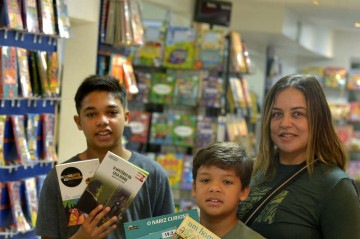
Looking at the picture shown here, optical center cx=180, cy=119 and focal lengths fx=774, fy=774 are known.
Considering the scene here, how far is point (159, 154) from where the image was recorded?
7.95 meters

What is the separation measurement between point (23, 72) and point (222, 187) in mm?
2458

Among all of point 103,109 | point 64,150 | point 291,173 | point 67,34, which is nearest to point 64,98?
point 64,150

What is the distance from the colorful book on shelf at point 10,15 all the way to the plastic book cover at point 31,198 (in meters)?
1.01

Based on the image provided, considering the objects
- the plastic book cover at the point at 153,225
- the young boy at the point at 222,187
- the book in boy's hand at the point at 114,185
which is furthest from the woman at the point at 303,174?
the book in boy's hand at the point at 114,185

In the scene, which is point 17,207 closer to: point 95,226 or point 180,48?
point 95,226

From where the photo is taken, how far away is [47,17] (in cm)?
492

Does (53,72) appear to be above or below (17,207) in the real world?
above

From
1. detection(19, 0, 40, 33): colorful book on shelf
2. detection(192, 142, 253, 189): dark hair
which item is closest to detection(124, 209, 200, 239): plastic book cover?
detection(192, 142, 253, 189): dark hair

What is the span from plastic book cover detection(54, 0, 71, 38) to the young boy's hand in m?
2.61

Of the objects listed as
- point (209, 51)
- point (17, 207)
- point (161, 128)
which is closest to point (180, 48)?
point (209, 51)

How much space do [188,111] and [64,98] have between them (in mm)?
1999

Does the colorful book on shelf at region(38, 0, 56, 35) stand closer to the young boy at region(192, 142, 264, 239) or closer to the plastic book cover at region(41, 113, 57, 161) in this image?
the plastic book cover at region(41, 113, 57, 161)

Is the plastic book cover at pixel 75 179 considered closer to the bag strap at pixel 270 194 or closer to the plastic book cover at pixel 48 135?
the bag strap at pixel 270 194

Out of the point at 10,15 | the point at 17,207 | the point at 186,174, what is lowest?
the point at 186,174
